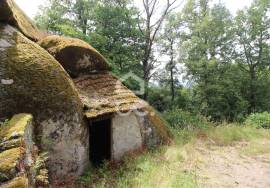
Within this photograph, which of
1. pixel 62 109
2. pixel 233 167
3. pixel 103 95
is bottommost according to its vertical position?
pixel 233 167

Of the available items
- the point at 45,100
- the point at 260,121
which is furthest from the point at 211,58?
the point at 45,100

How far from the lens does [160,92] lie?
97.8 feet

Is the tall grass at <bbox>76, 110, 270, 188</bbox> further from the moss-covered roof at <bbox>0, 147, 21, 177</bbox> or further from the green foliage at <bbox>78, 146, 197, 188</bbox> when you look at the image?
the moss-covered roof at <bbox>0, 147, 21, 177</bbox>

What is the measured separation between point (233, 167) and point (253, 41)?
2168 cm

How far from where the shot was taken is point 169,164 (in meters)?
9.98

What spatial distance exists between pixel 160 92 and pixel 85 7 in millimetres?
9905

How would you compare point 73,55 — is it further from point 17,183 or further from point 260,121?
point 260,121

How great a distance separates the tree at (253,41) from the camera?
94.2ft

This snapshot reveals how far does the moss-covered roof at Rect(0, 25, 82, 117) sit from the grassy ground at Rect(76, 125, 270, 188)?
218cm

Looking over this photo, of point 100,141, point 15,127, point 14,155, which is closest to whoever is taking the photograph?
point 14,155

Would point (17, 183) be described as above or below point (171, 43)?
below

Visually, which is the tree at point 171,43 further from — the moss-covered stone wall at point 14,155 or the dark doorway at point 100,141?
the moss-covered stone wall at point 14,155

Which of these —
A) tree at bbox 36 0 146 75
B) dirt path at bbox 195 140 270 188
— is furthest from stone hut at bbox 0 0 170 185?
tree at bbox 36 0 146 75

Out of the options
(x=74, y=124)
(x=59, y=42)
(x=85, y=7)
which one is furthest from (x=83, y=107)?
(x=85, y=7)
